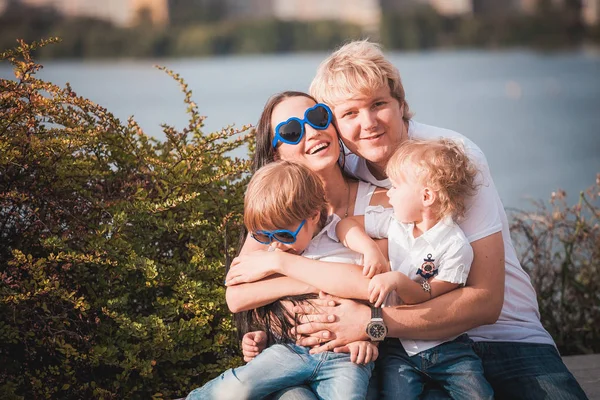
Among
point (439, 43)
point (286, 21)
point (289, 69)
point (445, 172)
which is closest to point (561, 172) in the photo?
point (289, 69)

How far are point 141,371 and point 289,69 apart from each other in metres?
20.5

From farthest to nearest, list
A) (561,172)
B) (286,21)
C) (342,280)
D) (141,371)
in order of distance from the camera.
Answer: (286,21) → (561,172) → (141,371) → (342,280)

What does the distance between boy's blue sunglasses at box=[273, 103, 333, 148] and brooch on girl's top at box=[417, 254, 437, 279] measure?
686mm

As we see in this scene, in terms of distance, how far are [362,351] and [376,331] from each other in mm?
88

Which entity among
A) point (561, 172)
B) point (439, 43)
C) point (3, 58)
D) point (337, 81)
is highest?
point (3, 58)

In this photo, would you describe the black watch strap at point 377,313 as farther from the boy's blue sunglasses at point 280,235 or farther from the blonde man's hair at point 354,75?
the blonde man's hair at point 354,75

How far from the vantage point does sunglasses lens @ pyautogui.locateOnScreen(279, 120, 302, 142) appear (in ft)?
9.32

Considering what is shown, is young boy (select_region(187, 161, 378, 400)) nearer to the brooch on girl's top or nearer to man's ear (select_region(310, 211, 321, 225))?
man's ear (select_region(310, 211, 321, 225))

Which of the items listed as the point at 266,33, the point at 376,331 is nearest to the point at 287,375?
the point at 376,331

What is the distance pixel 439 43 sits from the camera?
96.7 ft

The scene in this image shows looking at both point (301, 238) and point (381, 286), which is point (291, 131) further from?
point (381, 286)

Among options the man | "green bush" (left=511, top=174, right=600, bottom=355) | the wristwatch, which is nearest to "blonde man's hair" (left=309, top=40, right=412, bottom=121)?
the man

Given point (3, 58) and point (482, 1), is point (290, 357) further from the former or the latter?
point (482, 1)

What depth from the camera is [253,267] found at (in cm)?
270
